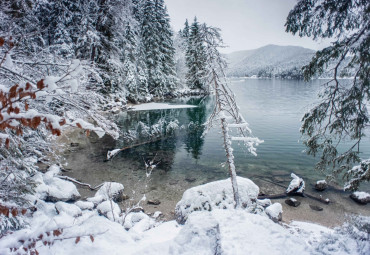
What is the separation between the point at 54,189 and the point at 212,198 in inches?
282

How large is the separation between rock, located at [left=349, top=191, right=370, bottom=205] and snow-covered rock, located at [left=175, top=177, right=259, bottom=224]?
5271 mm

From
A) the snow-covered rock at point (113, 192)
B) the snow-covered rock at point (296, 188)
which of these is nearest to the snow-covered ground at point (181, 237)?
the snow-covered rock at point (113, 192)

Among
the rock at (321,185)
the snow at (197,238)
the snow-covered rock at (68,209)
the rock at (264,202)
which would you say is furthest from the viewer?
the rock at (321,185)

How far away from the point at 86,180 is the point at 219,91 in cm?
906

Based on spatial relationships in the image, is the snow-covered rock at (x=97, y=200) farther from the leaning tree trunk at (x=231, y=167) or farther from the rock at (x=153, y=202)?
the leaning tree trunk at (x=231, y=167)

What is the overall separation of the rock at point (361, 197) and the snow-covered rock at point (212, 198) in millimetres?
5271

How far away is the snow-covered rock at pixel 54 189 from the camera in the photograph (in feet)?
26.3

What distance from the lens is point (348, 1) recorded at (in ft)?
14.6

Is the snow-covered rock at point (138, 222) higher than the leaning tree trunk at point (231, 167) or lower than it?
lower

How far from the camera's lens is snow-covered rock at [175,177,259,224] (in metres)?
7.75

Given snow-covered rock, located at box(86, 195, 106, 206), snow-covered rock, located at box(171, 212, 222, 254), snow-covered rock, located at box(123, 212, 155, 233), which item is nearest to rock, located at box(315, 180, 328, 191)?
snow-covered rock, located at box(123, 212, 155, 233)

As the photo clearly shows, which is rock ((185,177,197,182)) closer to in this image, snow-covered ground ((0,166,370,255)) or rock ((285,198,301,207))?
snow-covered ground ((0,166,370,255))

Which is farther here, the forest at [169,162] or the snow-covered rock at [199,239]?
the snow-covered rock at [199,239]

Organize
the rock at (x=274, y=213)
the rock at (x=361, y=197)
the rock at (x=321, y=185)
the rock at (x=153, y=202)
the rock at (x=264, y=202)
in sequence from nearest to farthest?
1. the rock at (x=274, y=213)
2. the rock at (x=264, y=202)
3. the rock at (x=361, y=197)
4. the rock at (x=153, y=202)
5. the rock at (x=321, y=185)
